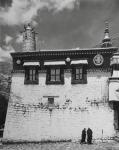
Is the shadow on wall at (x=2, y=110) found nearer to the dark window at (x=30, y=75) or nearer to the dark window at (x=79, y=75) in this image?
the dark window at (x=30, y=75)

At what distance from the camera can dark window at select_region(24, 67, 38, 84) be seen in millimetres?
23266

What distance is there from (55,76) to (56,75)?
0.15m

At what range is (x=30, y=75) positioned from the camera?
2356 centimetres

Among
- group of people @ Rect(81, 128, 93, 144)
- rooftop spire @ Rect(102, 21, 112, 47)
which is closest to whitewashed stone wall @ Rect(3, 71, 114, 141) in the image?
group of people @ Rect(81, 128, 93, 144)

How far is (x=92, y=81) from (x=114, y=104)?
120 inches

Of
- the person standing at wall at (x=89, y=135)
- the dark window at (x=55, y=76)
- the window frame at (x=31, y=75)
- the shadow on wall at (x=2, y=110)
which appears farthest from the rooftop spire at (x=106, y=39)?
the shadow on wall at (x=2, y=110)

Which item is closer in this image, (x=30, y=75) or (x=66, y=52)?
(x=66, y=52)

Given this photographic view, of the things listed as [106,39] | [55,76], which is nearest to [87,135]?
[55,76]

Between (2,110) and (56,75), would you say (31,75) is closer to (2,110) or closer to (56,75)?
(56,75)

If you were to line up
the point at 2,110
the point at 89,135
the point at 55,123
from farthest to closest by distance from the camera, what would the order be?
the point at 2,110 → the point at 55,123 → the point at 89,135

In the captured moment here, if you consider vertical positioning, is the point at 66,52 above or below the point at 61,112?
above

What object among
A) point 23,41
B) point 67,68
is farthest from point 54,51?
point 23,41

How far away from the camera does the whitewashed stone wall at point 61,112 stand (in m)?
21.3

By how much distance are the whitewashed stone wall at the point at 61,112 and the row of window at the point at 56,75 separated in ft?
1.39
